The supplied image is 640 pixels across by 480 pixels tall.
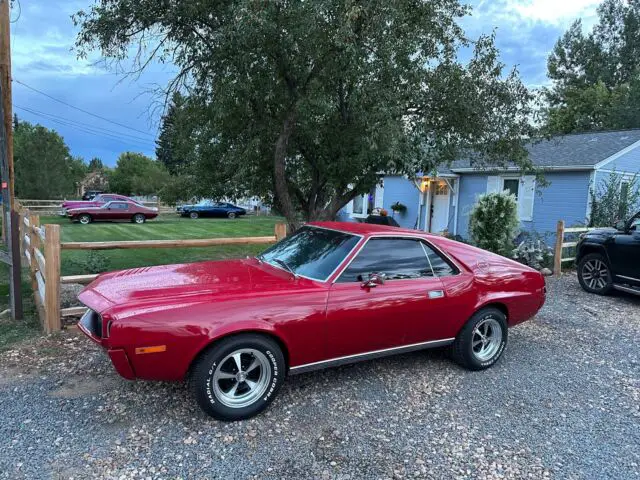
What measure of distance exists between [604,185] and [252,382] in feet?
46.2

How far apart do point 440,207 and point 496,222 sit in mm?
7352

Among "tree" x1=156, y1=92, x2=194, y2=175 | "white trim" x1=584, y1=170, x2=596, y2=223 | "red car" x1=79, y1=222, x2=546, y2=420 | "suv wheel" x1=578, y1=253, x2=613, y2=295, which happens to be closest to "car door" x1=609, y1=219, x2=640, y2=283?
"suv wheel" x1=578, y1=253, x2=613, y2=295

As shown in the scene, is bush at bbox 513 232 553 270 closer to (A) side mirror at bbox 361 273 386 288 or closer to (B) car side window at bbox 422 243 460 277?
(B) car side window at bbox 422 243 460 277

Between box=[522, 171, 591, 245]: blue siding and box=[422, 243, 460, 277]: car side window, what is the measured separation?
10.5m

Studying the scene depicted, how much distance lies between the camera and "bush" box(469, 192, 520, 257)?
10.6 meters

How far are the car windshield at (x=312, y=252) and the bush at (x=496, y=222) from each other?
7231 mm

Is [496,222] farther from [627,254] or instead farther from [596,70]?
[596,70]

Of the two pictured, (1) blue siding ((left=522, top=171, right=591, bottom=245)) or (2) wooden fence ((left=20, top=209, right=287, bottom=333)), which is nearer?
(2) wooden fence ((left=20, top=209, right=287, bottom=333))

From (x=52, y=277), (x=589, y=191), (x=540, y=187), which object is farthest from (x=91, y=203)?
(x=589, y=191)

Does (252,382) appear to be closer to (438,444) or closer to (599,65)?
(438,444)

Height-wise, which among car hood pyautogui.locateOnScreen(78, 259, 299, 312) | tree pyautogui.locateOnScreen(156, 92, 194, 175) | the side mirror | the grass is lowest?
the grass

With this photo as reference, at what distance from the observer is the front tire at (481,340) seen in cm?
455

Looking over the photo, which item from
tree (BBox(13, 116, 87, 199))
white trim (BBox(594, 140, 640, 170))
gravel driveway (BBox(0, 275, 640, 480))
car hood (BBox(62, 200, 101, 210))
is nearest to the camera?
gravel driveway (BBox(0, 275, 640, 480))

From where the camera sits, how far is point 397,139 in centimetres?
646
